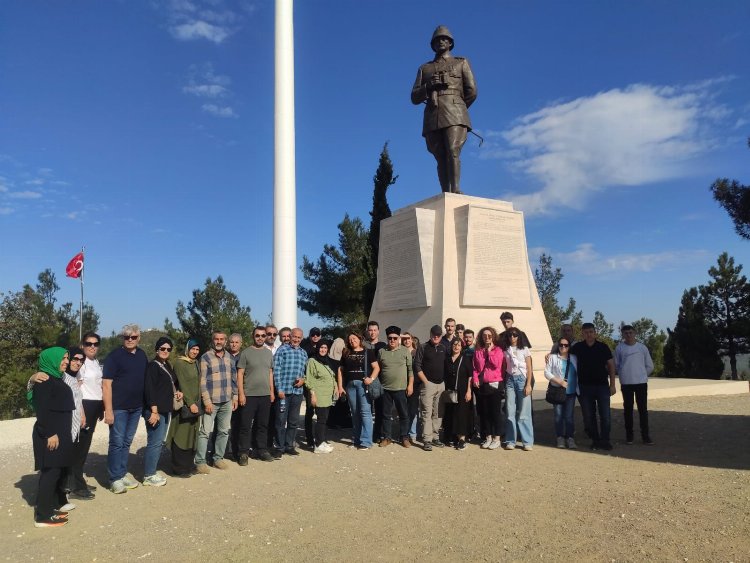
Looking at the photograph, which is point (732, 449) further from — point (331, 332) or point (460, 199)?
point (331, 332)

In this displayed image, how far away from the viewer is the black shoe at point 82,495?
4711 millimetres

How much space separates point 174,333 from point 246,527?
24454 millimetres

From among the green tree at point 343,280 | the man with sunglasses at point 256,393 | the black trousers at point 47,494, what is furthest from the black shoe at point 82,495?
the green tree at point 343,280

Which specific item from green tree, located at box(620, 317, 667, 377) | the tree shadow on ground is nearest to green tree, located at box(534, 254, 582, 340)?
green tree, located at box(620, 317, 667, 377)

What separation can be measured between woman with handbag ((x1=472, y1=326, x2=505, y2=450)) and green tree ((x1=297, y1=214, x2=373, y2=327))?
13.9 m

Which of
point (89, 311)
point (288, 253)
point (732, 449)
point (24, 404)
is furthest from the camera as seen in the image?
point (89, 311)

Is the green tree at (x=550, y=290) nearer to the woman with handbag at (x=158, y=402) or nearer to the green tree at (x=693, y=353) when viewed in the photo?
the green tree at (x=693, y=353)

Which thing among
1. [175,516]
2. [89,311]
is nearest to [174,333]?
[89,311]

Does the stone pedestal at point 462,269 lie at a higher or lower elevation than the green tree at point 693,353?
higher

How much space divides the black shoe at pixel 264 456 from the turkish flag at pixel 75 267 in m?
20.0

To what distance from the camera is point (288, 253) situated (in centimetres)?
1419

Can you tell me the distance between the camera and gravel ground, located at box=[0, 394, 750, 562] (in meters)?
3.38

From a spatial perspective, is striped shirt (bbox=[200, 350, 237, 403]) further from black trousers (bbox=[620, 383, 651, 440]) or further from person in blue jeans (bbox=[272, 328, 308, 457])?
black trousers (bbox=[620, 383, 651, 440])

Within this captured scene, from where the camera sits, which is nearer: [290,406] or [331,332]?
[290,406]
